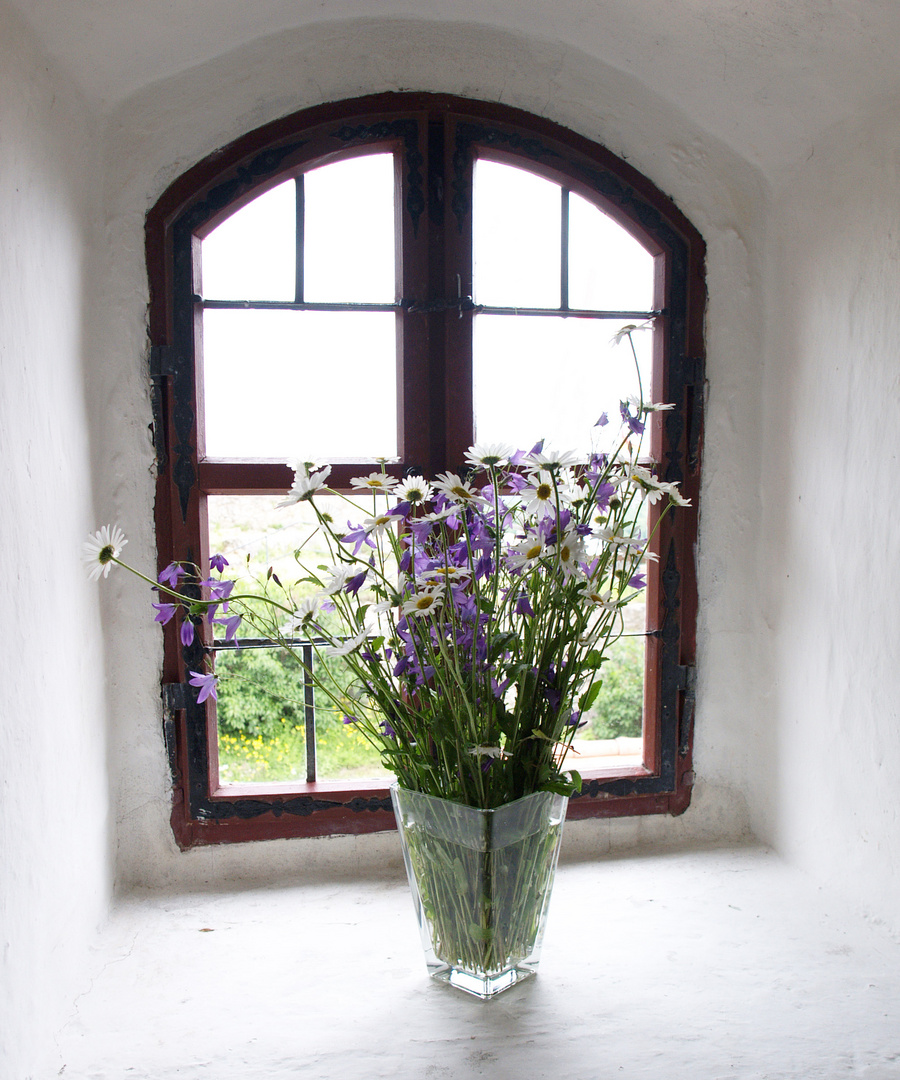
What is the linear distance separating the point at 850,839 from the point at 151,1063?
107cm

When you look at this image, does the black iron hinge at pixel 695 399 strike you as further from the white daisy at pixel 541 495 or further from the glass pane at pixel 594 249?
the white daisy at pixel 541 495

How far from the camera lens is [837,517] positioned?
135 cm

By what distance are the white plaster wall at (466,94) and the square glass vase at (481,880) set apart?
1.36 feet

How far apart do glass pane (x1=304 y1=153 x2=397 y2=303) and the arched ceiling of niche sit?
23 cm

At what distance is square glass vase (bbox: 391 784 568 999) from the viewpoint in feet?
3.36

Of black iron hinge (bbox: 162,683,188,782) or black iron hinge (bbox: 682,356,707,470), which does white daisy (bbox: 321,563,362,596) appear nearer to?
black iron hinge (bbox: 162,683,188,782)

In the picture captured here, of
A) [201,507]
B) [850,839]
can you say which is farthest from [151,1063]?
[850,839]

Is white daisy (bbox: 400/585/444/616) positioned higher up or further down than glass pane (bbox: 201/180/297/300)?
further down

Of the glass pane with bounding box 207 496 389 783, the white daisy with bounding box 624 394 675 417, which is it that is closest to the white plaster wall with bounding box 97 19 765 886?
the white daisy with bounding box 624 394 675 417

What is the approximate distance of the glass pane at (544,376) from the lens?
4.97ft

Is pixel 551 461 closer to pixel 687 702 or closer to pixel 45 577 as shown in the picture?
pixel 45 577

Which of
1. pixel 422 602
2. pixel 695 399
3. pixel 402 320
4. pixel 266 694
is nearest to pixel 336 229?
pixel 402 320

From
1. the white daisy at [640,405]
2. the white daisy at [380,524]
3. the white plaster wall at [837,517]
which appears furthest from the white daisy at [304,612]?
the white plaster wall at [837,517]

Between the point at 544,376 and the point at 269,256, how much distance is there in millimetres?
605
